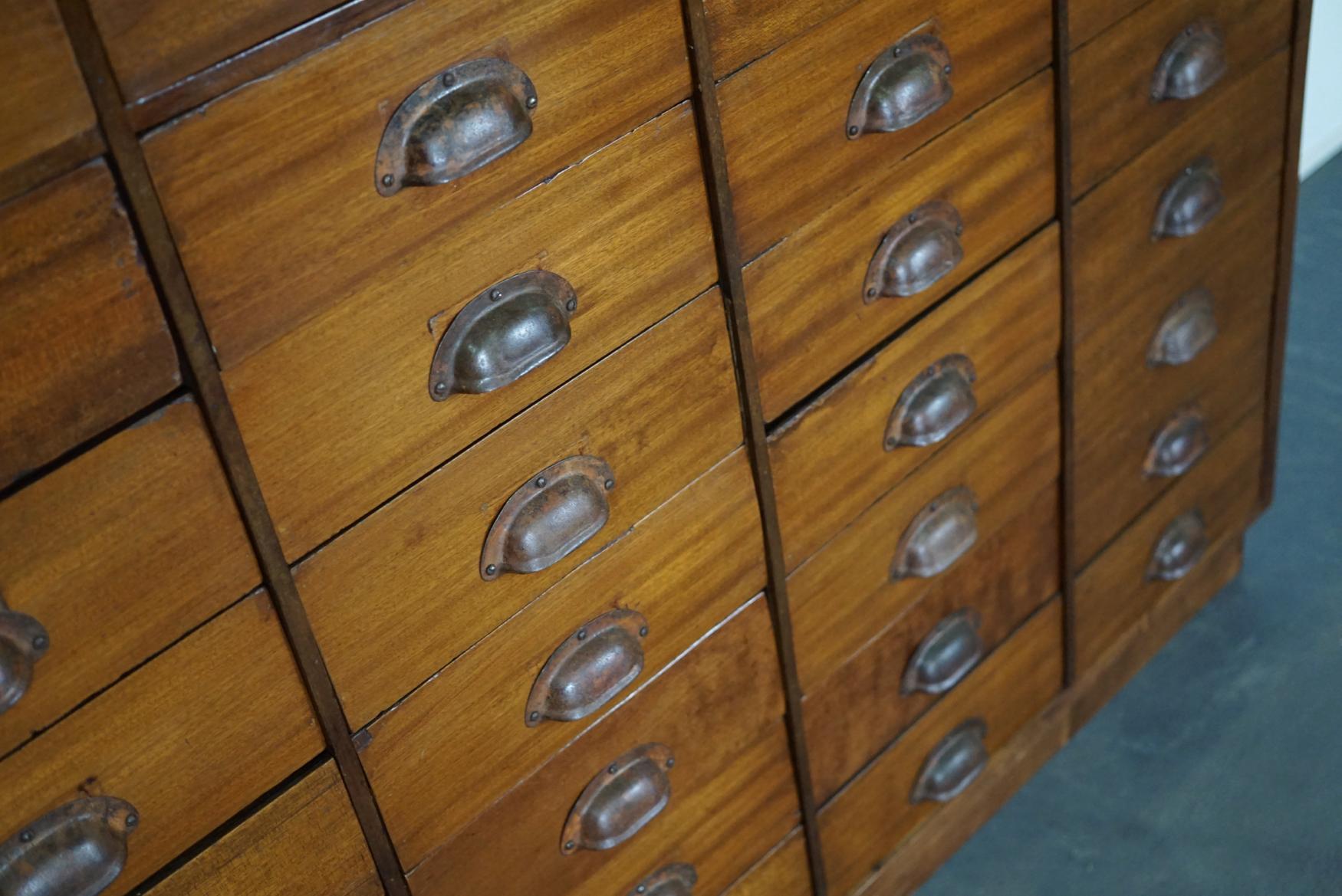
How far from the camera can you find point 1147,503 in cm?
207

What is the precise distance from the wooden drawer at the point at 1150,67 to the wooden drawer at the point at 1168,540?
57 cm

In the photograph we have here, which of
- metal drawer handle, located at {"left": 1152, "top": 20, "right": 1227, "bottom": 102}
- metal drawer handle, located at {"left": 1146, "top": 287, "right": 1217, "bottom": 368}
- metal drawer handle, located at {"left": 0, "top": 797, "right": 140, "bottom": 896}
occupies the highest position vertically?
metal drawer handle, located at {"left": 1152, "top": 20, "right": 1227, "bottom": 102}

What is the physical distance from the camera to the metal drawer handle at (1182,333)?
1914 millimetres

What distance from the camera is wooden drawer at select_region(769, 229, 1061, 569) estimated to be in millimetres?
1489

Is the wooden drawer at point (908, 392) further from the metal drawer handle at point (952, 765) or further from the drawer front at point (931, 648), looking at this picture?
the metal drawer handle at point (952, 765)

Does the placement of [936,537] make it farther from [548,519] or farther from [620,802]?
[548,519]

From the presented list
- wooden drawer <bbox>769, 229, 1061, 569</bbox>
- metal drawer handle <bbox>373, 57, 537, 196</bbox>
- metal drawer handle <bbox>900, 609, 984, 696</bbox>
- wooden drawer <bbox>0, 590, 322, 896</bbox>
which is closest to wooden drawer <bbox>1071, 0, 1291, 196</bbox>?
wooden drawer <bbox>769, 229, 1061, 569</bbox>

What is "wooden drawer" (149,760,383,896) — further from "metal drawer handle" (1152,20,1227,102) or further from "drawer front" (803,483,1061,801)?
"metal drawer handle" (1152,20,1227,102)

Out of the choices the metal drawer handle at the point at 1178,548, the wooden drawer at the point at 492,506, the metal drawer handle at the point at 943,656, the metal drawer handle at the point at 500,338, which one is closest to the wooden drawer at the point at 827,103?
the wooden drawer at the point at 492,506

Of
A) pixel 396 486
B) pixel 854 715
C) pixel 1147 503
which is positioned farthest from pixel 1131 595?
pixel 396 486

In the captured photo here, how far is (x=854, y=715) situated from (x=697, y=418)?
20.8 inches

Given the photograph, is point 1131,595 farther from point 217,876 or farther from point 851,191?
point 217,876

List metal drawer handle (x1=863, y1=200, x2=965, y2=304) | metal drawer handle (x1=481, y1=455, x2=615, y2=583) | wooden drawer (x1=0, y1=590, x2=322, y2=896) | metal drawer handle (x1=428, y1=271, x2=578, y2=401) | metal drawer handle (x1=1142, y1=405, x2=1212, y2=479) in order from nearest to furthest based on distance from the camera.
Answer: wooden drawer (x1=0, y1=590, x2=322, y2=896)
metal drawer handle (x1=428, y1=271, x2=578, y2=401)
metal drawer handle (x1=481, y1=455, x2=615, y2=583)
metal drawer handle (x1=863, y1=200, x2=965, y2=304)
metal drawer handle (x1=1142, y1=405, x2=1212, y2=479)

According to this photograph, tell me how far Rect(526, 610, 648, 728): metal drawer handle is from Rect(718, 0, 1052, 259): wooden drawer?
36 centimetres
